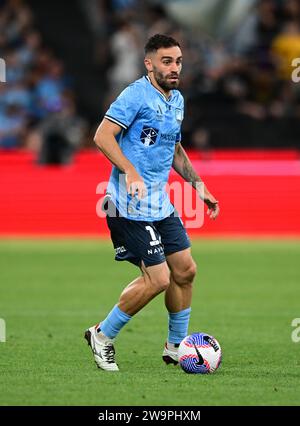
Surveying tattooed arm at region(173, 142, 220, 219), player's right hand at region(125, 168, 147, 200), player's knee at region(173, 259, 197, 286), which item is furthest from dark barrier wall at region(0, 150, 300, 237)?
player's right hand at region(125, 168, 147, 200)

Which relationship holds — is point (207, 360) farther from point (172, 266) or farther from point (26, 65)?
point (26, 65)

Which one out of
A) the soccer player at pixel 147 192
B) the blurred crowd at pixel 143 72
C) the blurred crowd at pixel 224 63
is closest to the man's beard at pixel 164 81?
the soccer player at pixel 147 192

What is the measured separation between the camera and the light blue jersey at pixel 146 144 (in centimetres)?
920

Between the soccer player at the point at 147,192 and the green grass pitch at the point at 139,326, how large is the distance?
1.69ft

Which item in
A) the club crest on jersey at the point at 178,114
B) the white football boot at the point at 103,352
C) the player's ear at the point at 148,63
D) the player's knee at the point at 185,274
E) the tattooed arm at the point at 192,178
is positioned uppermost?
the player's ear at the point at 148,63

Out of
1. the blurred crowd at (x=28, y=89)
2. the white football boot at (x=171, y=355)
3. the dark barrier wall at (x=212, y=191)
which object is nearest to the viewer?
the white football boot at (x=171, y=355)

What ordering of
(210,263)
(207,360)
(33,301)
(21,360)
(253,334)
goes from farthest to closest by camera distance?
(210,263)
(33,301)
(253,334)
(21,360)
(207,360)

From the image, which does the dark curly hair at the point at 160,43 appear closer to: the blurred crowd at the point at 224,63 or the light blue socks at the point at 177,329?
the light blue socks at the point at 177,329

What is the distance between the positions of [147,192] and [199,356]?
131 cm

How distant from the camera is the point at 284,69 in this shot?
22625 mm

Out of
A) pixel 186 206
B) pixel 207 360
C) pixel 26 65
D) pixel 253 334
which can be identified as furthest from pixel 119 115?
pixel 26 65

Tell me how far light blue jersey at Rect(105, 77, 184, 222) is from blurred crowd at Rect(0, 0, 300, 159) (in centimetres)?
1177

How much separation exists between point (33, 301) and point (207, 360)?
498cm

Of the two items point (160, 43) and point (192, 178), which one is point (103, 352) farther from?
point (160, 43)
